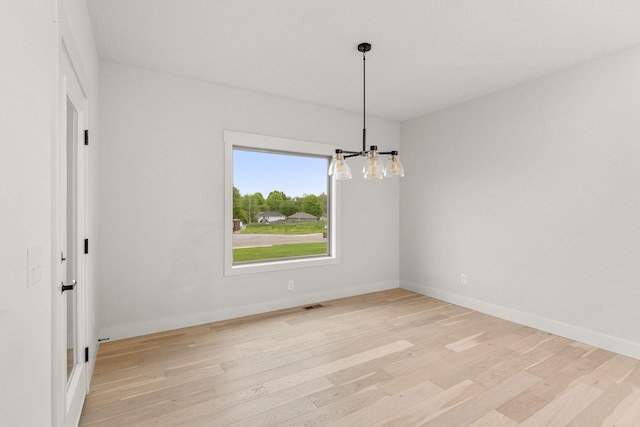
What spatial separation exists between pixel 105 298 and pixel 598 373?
443cm

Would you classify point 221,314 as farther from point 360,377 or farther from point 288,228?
point 360,377

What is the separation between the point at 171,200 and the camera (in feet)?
11.2

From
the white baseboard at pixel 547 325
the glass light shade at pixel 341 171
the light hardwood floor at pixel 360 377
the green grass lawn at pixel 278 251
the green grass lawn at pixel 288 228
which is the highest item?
the glass light shade at pixel 341 171

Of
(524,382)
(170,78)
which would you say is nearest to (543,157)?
(524,382)

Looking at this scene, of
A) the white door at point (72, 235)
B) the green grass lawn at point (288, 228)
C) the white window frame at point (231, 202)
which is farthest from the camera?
the green grass lawn at point (288, 228)

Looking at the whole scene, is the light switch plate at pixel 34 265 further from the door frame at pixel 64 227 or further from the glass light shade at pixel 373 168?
the glass light shade at pixel 373 168

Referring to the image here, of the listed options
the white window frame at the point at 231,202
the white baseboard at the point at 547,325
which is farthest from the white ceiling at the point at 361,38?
the white baseboard at the point at 547,325

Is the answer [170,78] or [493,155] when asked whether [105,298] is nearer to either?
[170,78]

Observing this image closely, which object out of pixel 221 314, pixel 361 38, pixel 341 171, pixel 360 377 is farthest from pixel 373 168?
pixel 221 314

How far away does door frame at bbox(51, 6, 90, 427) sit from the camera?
1327 millimetres

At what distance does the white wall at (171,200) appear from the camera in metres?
3.13

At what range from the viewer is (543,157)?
11.2ft

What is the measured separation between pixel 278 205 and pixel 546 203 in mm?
3166

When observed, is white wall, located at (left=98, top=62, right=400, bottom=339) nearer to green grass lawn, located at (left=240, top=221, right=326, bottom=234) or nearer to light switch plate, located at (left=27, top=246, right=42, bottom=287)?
green grass lawn, located at (left=240, top=221, right=326, bottom=234)
